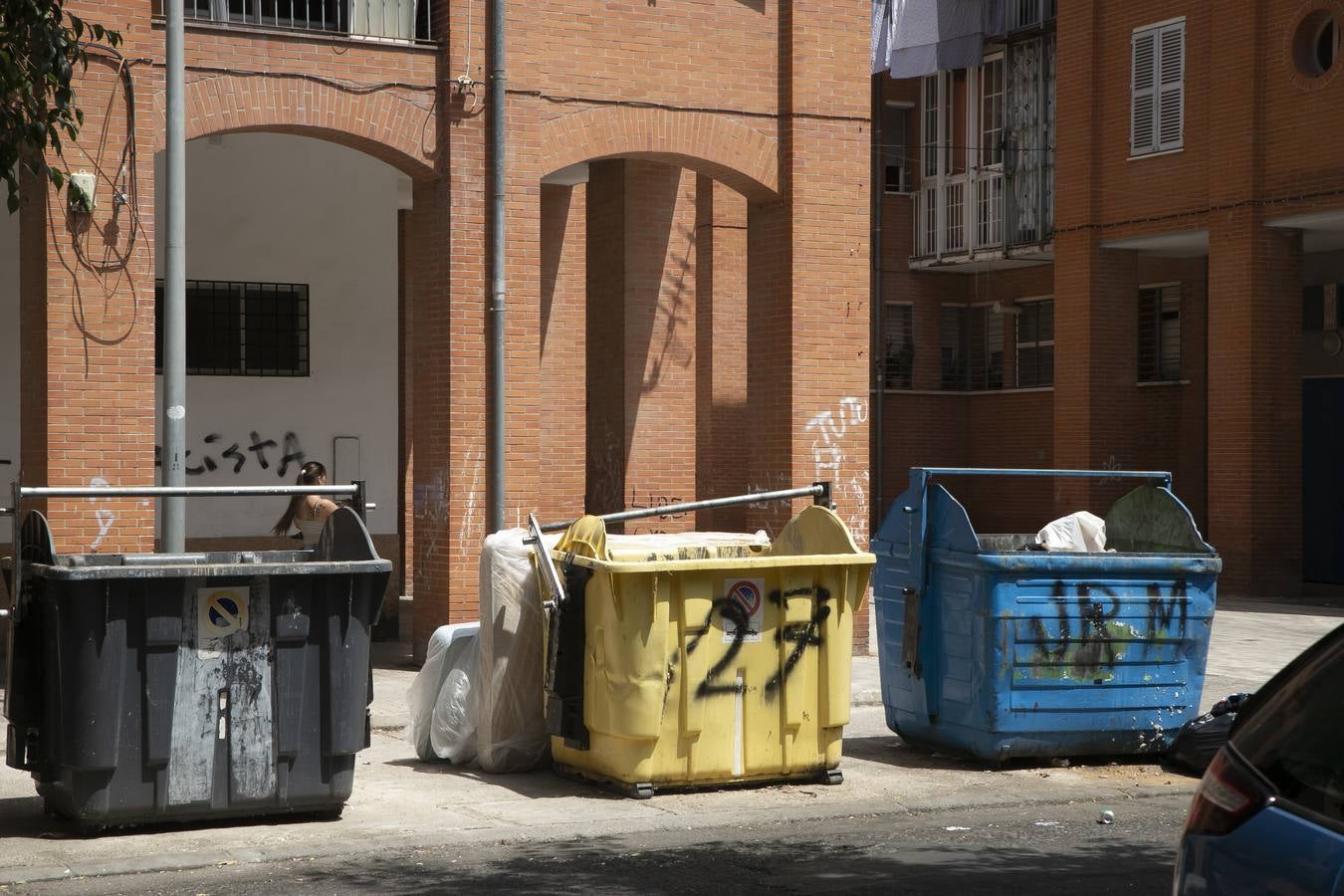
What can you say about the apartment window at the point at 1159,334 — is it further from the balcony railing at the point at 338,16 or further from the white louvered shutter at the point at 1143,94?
the balcony railing at the point at 338,16

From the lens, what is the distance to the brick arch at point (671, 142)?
44.7ft

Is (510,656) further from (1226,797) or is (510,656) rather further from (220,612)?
(1226,797)

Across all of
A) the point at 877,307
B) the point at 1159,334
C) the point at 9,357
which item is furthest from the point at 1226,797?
the point at 877,307

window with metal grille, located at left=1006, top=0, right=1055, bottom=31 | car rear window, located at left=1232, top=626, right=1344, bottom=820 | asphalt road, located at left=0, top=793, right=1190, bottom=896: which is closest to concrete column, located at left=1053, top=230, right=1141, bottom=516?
window with metal grille, located at left=1006, top=0, right=1055, bottom=31

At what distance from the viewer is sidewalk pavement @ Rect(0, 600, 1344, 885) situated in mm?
7363

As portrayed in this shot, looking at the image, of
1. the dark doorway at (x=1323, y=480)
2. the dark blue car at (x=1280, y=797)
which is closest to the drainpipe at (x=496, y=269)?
the dark blue car at (x=1280, y=797)

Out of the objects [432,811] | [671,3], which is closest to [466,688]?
[432,811]

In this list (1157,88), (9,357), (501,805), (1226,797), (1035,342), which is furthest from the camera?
(1035,342)

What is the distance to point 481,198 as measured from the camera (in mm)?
13375

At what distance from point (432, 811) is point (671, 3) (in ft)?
26.2

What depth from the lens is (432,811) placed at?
329 inches

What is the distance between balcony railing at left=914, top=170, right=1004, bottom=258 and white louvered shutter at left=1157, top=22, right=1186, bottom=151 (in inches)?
152

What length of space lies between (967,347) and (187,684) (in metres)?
23.1

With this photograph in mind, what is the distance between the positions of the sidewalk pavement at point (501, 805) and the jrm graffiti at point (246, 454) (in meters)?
5.64
